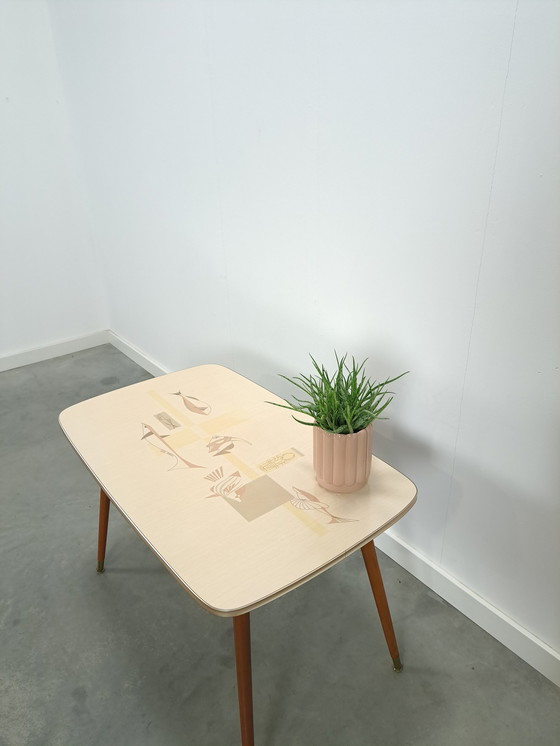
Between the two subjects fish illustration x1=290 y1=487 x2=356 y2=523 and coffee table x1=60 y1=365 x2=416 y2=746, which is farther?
fish illustration x1=290 y1=487 x2=356 y2=523

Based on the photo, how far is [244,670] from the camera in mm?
1000

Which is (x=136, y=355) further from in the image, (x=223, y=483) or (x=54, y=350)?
(x=223, y=483)

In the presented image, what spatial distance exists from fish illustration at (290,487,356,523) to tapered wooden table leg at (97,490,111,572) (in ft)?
2.10

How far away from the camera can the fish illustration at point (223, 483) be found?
1.12m

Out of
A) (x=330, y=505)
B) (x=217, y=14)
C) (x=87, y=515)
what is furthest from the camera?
(x=87, y=515)

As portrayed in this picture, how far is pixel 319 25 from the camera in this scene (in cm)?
124

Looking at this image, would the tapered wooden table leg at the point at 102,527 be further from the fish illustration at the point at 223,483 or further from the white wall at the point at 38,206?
the white wall at the point at 38,206

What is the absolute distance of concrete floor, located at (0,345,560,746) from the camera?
122cm

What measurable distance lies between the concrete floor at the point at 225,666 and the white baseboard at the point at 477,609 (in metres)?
0.02

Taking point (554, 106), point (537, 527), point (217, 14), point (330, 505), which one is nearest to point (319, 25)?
point (217, 14)

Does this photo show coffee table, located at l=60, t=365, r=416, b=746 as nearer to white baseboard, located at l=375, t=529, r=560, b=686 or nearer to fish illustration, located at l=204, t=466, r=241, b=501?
fish illustration, located at l=204, t=466, r=241, b=501

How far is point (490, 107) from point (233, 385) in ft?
3.12

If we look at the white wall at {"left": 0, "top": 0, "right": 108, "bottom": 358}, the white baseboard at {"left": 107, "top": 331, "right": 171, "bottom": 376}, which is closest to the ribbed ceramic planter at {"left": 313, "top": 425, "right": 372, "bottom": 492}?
the white baseboard at {"left": 107, "top": 331, "right": 171, "bottom": 376}

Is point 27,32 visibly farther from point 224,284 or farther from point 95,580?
point 95,580
